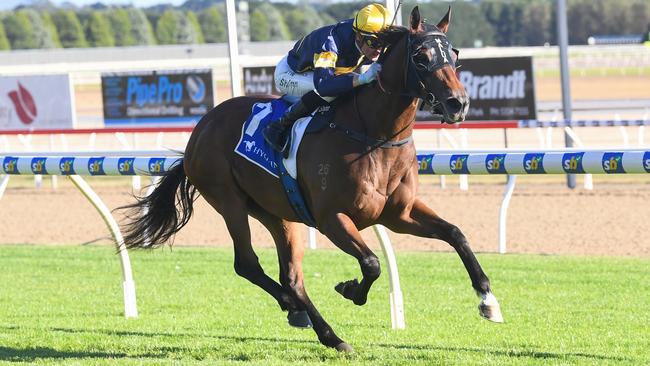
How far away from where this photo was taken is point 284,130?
5.80 meters

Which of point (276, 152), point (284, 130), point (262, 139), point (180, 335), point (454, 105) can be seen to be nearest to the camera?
point (454, 105)

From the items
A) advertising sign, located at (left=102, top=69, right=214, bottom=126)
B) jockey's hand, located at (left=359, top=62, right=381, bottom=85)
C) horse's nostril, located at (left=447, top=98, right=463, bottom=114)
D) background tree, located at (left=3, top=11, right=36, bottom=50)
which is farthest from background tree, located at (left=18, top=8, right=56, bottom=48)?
horse's nostril, located at (left=447, top=98, right=463, bottom=114)

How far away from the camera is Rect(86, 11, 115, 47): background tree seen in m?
57.7

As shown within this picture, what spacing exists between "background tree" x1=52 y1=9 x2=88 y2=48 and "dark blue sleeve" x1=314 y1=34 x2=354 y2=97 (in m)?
54.8

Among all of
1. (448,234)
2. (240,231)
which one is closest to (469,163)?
(448,234)

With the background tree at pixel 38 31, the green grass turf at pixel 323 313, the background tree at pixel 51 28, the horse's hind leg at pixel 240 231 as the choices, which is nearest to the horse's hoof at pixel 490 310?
the green grass turf at pixel 323 313

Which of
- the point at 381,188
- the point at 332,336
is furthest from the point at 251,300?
the point at 381,188

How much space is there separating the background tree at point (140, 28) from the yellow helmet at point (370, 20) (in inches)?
2122

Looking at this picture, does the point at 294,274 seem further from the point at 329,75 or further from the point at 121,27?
the point at 121,27

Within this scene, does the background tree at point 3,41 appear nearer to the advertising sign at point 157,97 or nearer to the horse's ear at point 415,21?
the advertising sign at point 157,97

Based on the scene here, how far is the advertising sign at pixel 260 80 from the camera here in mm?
18031

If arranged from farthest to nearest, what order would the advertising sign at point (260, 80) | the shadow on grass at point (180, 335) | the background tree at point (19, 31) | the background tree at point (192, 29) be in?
the background tree at point (192, 29) < the background tree at point (19, 31) < the advertising sign at point (260, 80) < the shadow on grass at point (180, 335)

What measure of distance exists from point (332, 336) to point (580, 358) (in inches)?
47.8

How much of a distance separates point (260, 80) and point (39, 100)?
419cm
